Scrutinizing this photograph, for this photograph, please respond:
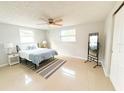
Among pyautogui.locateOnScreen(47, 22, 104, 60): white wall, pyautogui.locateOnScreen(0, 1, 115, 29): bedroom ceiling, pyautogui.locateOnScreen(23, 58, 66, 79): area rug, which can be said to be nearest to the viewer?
pyautogui.locateOnScreen(0, 1, 115, 29): bedroom ceiling

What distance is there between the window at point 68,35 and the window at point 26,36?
2.29m

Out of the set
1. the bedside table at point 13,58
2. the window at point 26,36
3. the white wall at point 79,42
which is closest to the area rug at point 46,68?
the bedside table at point 13,58

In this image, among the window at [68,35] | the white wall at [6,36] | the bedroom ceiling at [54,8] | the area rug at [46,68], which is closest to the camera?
the bedroom ceiling at [54,8]

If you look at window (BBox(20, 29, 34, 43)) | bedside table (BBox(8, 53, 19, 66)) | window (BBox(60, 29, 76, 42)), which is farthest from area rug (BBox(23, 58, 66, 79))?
window (BBox(60, 29, 76, 42))

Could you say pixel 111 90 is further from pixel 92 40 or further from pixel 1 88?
pixel 1 88

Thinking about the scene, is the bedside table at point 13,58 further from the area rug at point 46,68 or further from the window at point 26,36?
the window at point 26,36

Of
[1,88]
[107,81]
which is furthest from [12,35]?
[107,81]

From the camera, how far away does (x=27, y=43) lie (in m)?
5.00

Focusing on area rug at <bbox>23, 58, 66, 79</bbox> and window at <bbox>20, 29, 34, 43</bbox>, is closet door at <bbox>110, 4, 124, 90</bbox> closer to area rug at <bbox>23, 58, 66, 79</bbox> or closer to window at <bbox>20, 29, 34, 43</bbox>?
area rug at <bbox>23, 58, 66, 79</bbox>

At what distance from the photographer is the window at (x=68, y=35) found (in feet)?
16.2

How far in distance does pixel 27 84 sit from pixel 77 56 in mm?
3453

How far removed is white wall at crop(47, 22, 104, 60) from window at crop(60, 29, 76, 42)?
26cm

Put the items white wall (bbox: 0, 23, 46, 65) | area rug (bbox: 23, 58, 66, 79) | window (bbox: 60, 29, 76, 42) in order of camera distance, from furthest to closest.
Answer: window (bbox: 60, 29, 76, 42), white wall (bbox: 0, 23, 46, 65), area rug (bbox: 23, 58, 66, 79)

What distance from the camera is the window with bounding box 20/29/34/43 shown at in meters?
4.68
